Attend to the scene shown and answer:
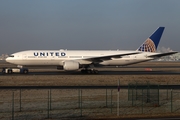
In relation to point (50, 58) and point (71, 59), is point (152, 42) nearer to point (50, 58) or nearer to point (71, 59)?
point (71, 59)

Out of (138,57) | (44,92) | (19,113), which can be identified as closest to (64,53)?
(138,57)

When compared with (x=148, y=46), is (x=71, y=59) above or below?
below

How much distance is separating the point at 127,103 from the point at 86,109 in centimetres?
414

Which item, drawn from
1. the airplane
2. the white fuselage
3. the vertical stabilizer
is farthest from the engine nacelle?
the vertical stabilizer

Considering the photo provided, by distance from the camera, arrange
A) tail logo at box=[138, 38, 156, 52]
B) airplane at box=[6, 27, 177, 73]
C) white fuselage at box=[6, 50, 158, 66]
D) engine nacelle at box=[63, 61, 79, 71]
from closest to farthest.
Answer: engine nacelle at box=[63, 61, 79, 71], airplane at box=[6, 27, 177, 73], white fuselage at box=[6, 50, 158, 66], tail logo at box=[138, 38, 156, 52]

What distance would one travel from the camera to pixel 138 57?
58156 mm

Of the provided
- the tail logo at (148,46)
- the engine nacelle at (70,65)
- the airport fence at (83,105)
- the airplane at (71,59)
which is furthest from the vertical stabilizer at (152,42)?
the airport fence at (83,105)

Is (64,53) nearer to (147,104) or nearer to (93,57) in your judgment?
(93,57)

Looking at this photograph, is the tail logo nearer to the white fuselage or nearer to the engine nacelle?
the white fuselage

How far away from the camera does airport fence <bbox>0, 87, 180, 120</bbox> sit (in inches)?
806

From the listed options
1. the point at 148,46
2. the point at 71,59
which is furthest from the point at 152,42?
the point at 71,59

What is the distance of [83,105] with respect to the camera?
2334 cm

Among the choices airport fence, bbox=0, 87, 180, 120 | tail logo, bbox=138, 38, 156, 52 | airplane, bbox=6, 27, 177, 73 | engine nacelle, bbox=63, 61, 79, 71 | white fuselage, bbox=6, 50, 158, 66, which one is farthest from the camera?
tail logo, bbox=138, 38, 156, 52

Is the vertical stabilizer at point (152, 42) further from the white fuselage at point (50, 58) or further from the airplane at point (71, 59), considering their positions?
the white fuselage at point (50, 58)
